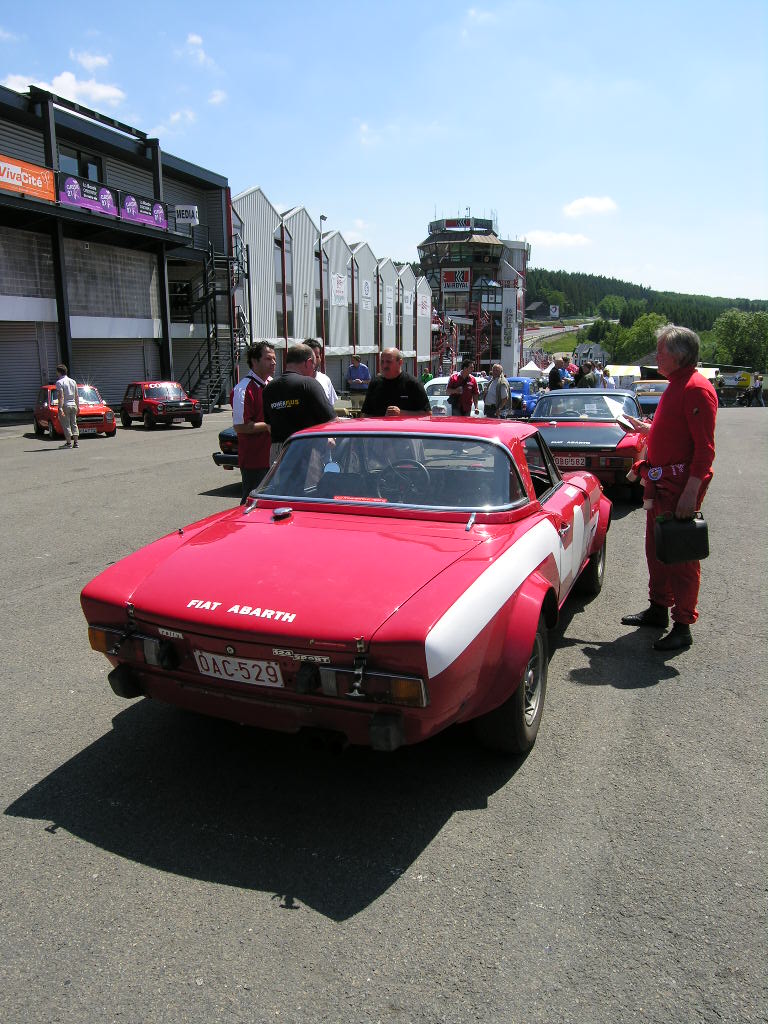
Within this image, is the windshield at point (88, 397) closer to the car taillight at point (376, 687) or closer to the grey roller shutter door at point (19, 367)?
the grey roller shutter door at point (19, 367)

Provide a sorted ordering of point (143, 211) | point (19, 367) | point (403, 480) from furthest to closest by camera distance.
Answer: point (143, 211)
point (19, 367)
point (403, 480)

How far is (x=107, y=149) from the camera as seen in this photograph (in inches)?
1150

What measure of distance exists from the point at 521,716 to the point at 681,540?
77.1 inches

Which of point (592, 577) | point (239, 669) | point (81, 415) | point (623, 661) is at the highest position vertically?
point (239, 669)

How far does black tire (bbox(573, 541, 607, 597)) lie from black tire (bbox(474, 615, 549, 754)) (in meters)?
2.08

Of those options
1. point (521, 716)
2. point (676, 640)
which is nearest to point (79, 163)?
point (676, 640)

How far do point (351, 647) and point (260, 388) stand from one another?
4058 millimetres

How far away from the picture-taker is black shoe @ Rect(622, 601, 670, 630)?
5.04m

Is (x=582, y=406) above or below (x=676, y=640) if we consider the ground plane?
above

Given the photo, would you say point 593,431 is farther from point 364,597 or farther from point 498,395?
point 364,597

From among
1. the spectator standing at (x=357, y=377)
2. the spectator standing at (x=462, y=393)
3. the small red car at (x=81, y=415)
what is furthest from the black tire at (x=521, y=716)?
the small red car at (x=81, y=415)

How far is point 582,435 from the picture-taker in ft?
30.2

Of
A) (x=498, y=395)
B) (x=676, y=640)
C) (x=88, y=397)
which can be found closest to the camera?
(x=676, y=640)

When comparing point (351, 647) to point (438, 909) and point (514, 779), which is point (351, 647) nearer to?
point (438, 909)
